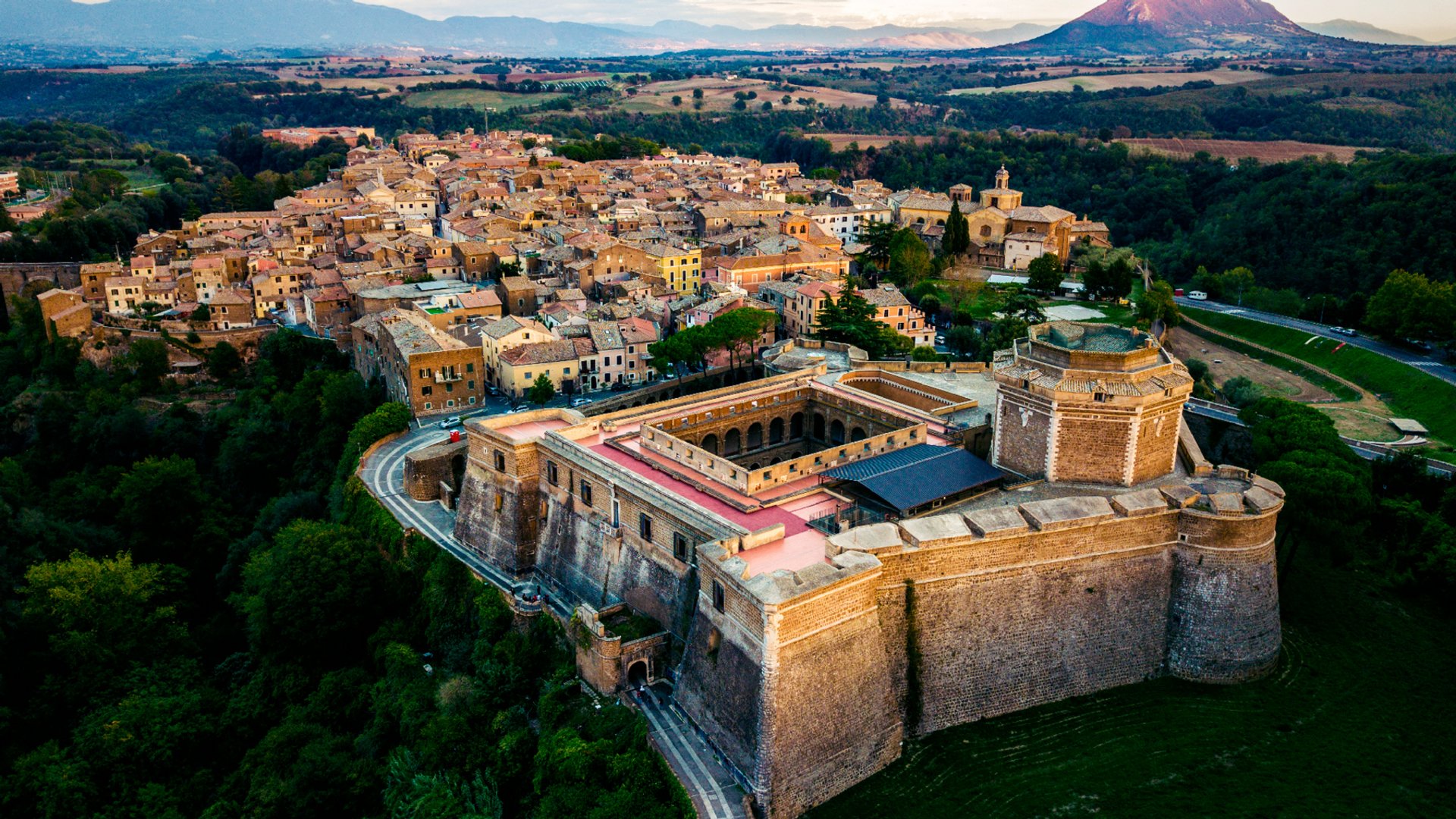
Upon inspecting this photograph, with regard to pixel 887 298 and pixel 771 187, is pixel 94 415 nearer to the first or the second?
pixel 887 298

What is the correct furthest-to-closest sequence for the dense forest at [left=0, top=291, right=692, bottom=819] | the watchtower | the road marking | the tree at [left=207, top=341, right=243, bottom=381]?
the tree at [left=207, top=341, right=243, bottom=381] < the watchtower < the dense forest at [left=0, top=291, right=692, bottom=819] < the road marking

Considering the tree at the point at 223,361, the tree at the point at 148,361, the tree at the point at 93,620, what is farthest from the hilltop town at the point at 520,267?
the tree at the point at 93,620

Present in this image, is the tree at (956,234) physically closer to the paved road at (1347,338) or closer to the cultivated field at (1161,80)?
the paved road at (1347,338)

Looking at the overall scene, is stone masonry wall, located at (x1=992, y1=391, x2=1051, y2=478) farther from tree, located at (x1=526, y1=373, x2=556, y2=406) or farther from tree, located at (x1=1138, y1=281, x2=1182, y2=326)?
tree, located at (x1=1138, y1=281, x2=1182, y2=326)

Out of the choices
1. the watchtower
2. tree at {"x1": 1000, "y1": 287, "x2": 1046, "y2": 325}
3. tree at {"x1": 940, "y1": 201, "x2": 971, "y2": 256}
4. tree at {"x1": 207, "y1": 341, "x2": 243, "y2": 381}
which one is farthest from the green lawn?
tree at {"x1": 207, "y1": 341, "x2": 243, "y2": 381}

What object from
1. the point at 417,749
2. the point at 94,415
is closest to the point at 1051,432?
the point at 417,749
